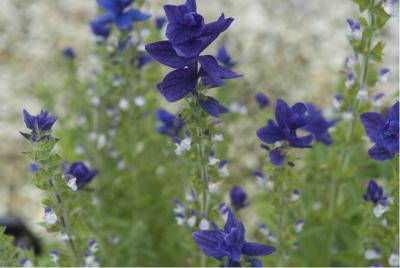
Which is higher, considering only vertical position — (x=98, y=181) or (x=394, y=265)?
(x=98, y=181)

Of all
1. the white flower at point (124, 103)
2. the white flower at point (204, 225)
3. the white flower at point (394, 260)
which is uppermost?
the white flower at point (124, 103)

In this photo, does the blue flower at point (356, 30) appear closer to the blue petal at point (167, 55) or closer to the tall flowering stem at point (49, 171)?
the blue petal at point (167, 55)

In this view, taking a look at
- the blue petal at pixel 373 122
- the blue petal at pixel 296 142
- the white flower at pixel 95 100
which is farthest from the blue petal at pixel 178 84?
the white flower at pixel 95 100

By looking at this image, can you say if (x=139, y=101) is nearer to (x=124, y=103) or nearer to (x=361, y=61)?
(x=124, y=103)

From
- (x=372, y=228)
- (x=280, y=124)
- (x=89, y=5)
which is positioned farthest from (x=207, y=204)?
(x=89, y=5)

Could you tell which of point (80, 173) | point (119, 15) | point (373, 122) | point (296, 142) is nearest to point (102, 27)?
point (119, 15)

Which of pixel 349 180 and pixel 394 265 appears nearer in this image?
pixel 394 265

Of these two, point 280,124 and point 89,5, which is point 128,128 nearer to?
point 280,124
